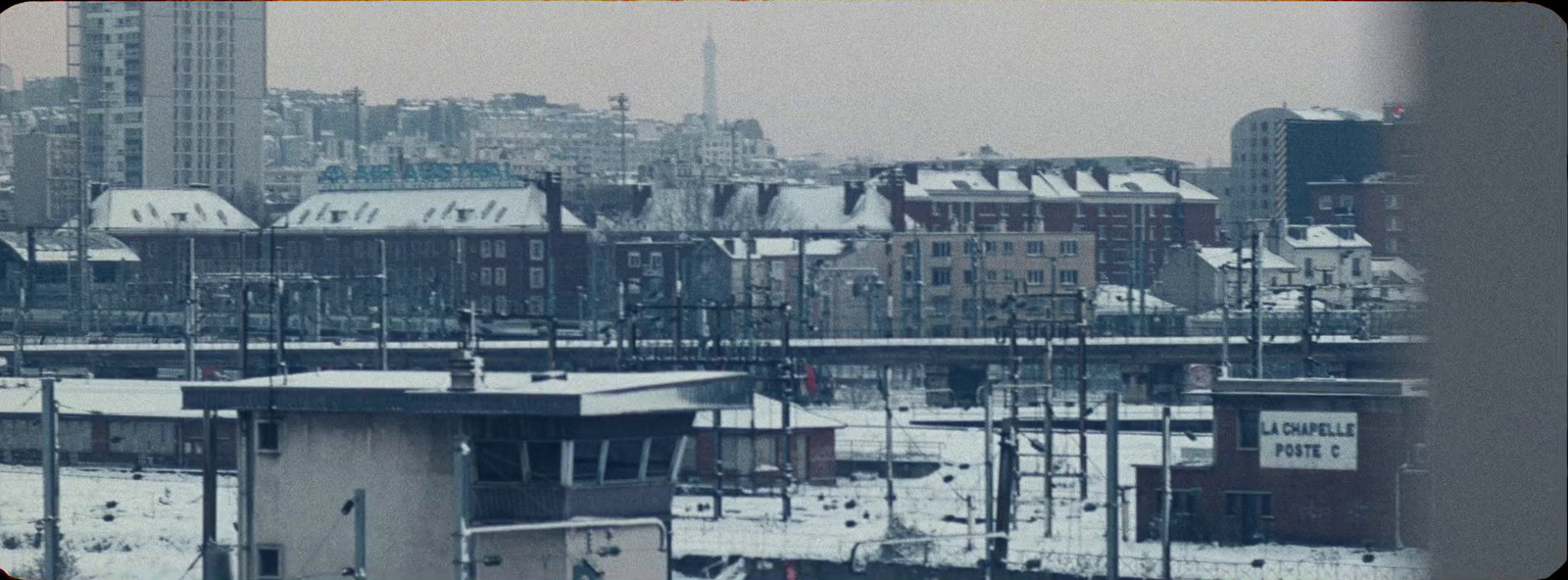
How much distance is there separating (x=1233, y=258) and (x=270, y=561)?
1543 centimetres

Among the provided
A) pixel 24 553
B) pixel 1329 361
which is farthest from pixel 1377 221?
pixel 24 553

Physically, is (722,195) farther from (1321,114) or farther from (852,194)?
(1321,114)

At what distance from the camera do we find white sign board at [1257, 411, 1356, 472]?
930cm

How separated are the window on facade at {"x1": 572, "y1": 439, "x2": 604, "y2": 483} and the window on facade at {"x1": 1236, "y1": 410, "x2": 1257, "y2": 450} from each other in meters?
5.34

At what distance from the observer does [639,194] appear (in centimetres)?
1652

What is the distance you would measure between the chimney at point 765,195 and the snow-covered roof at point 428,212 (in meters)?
7.79

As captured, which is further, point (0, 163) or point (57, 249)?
point (0, 163)

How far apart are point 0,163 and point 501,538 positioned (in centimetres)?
1500

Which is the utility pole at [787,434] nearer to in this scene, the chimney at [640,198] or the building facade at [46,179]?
the chimney at [640,198]

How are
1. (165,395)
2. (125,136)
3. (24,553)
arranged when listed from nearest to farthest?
(24,553) < (165,395) < (125,136)

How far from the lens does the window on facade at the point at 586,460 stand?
4.53 metres

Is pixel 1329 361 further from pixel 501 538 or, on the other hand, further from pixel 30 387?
pixel 501 538

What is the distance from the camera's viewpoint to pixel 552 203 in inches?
407

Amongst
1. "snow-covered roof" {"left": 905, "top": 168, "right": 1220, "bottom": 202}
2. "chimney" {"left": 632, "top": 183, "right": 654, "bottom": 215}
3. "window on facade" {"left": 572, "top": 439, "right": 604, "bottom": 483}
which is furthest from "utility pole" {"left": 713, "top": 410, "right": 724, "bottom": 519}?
"snow-covered roof" {"left": 905, "top": 168, "right": 1220, "bottom": 202}
